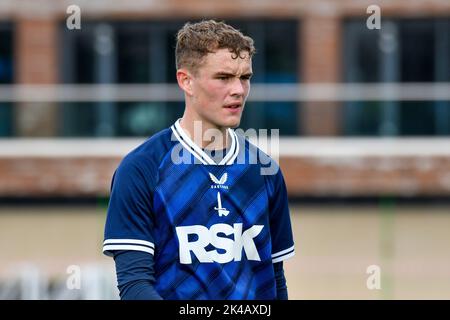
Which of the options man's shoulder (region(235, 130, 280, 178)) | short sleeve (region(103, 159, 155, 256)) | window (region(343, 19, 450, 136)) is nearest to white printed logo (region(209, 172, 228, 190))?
man's shoulder (region(235, 130, 280, 178))

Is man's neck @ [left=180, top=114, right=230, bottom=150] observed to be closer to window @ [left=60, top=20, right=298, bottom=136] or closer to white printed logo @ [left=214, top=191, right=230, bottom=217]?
white printed logo @ [left=214, top=191, right=230, bottom=217]

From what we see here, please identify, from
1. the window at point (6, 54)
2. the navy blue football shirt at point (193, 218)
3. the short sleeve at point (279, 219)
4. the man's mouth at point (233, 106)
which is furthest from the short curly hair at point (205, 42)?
the window at point (6, 54)

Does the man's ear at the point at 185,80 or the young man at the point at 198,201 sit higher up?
the man's ear at the point at 185,80

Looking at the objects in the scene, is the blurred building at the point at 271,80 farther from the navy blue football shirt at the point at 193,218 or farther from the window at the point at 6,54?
the navy blue football shirt at the point at 193,218

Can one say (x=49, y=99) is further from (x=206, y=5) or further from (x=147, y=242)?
(x=147, y=242)

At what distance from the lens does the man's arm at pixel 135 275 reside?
3.96m

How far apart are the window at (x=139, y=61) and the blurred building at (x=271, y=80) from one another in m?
0.02

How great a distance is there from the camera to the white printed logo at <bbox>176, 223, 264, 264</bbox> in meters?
4.12

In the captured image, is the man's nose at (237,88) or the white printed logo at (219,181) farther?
the white printed logo at (219,181)

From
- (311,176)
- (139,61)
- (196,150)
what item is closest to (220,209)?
(196,150)

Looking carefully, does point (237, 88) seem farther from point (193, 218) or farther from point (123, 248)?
point (123, 248)

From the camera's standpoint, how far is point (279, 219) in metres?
4.41
